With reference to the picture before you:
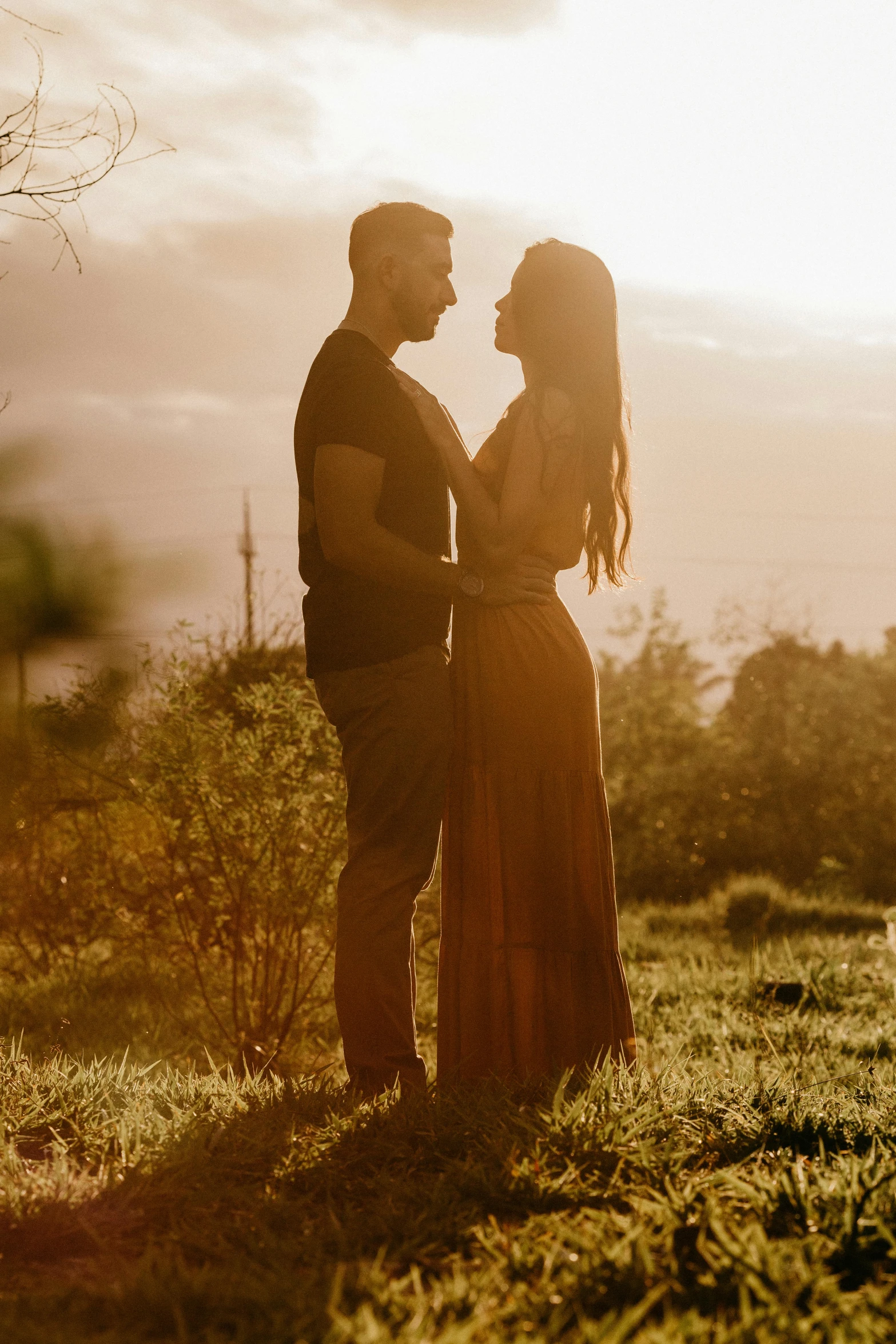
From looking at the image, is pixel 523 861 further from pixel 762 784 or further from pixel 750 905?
pixel 762 784

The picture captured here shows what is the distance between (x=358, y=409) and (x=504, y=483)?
0.51 metres

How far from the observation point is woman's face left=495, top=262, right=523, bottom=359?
377 centimetres

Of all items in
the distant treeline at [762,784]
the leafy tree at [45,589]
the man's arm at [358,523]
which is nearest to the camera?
the man's arm at [358,523]

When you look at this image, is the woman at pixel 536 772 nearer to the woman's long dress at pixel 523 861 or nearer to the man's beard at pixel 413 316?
the woman's long dress at pixel 523 861

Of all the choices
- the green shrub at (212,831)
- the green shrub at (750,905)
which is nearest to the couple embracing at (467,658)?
the green shrub at (212,831)

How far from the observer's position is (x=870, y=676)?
15.9m

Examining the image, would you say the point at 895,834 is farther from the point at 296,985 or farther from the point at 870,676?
the point at 296,985

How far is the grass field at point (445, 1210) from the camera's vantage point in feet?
6.69

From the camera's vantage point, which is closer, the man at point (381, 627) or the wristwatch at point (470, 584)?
the man at point (381, 627)

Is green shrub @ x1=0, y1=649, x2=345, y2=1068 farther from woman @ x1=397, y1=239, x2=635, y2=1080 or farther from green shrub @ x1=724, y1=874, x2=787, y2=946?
green shrub @ x1=724, y1=874, x2=787, y2=946

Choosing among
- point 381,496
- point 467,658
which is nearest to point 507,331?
point 381,496

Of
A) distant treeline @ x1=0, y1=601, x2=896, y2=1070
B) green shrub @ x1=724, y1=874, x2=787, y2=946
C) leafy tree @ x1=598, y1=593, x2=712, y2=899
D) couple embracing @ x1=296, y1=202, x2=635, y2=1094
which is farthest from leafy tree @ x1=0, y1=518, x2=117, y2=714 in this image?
leafy tree @ x1=598, y1=593, x2=712, y2=899

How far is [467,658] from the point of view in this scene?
12.2 ft

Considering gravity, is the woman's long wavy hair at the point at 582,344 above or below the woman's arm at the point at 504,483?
above
